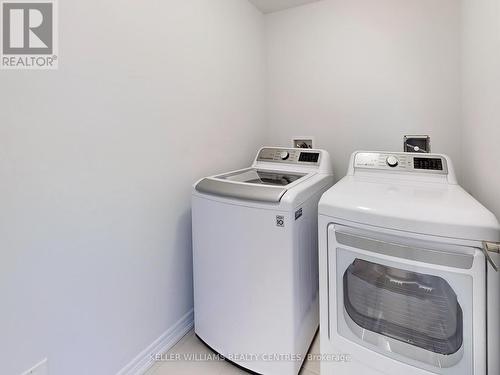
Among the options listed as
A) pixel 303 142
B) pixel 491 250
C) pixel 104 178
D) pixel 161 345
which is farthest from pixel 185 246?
pixel 491 250

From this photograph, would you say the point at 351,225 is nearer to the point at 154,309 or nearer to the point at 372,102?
the point at 154,309

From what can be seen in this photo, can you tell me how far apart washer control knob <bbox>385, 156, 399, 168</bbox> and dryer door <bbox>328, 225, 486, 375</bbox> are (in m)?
0.72

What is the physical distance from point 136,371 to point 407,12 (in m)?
2.60

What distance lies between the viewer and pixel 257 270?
124 centimetres

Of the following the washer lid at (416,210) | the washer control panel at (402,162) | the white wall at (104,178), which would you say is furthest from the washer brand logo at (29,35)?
the washer control panel at (402,162)

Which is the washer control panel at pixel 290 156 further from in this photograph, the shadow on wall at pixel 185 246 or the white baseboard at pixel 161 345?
the white baseboard at pixel 161 345

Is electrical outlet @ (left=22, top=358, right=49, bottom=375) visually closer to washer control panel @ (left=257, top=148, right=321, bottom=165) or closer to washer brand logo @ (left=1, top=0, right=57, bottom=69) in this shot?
washer brand logo @ (left=1, top=0, right=57, bottom=69)

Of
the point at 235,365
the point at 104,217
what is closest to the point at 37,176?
the point at 104,217

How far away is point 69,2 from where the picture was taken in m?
0.97

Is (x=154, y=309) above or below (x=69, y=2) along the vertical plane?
below

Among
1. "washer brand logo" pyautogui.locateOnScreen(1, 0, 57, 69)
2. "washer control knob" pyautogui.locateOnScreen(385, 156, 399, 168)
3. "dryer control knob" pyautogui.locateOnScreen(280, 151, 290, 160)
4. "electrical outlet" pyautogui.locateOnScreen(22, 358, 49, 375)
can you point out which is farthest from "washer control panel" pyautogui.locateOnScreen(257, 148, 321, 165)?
"electrical outlet" pyautogui.locateOnScreen(22, 358, 49, 375)

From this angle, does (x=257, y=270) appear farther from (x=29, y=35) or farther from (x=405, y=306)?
(x=29, y=35)

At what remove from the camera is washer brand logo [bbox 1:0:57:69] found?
2.87 ft

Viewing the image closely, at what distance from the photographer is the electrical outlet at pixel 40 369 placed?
0.91m
